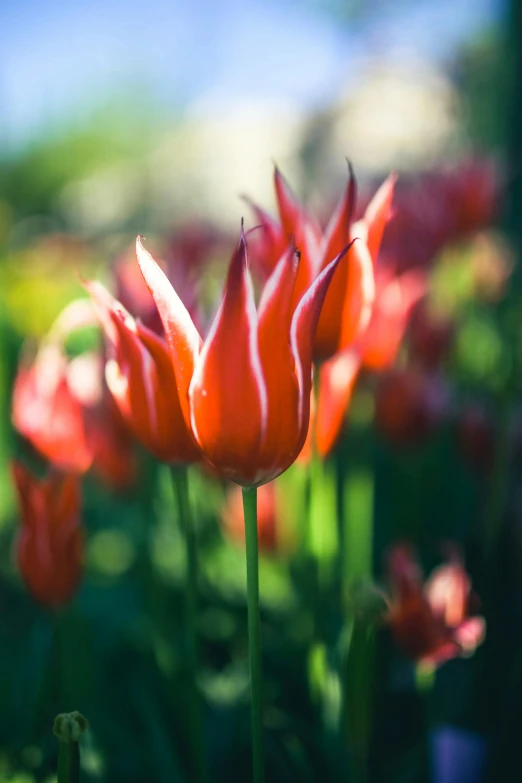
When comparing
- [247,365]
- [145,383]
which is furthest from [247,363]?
[145,383]

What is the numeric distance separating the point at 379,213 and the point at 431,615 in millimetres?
375

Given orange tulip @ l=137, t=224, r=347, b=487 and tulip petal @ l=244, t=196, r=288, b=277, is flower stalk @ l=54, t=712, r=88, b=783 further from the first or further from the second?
tulip petal @ l=244, t=196, r=288, b=277

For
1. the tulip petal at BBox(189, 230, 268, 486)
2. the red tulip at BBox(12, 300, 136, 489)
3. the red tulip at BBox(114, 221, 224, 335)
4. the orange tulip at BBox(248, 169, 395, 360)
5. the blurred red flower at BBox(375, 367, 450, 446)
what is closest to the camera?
the tulip petal at BBox(189, 230, 268, 486)

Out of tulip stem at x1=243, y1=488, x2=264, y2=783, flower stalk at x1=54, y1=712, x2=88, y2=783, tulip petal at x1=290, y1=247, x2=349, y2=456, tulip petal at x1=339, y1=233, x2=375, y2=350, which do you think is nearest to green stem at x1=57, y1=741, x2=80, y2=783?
flower stalk at x1=54, y1=712, x2=88, y2=783

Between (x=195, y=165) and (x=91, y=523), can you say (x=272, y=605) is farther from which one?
(x=195, y=165)

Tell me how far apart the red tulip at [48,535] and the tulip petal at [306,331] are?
1.06 ft

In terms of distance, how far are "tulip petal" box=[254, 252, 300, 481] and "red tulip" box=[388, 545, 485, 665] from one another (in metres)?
0.31

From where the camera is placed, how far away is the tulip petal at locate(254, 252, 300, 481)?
0.43 meters

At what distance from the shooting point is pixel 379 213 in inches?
21.5

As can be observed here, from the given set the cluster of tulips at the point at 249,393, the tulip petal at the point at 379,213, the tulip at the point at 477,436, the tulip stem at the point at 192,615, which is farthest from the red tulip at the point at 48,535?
the tulip at the point at 477,436

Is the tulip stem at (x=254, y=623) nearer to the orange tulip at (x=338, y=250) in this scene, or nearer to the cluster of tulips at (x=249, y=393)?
the cluster of tulips at (x=249, y=393)

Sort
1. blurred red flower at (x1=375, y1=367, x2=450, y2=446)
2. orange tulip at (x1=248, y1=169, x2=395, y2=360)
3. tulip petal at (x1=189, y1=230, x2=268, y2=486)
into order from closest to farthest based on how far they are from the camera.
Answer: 1. tulip petal at (x1=189, y1=230, x2=268, y2=486)
2. orange tulip at (x1=248, y1=169, x2=395, y2=360)
3. blurred red flower at (x1=375, y1=367, x2=450, y2=446)

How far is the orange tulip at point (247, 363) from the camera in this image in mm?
424

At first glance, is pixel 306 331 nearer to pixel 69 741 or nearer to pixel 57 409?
pixel 69 741
